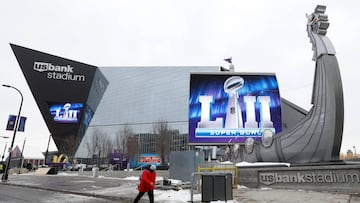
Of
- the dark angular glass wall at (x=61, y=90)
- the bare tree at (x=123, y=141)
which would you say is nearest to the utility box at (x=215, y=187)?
the bare tree at (x=123, y=141)

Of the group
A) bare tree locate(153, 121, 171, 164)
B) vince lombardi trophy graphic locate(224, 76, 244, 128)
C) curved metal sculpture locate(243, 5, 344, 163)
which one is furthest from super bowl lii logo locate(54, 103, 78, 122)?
curved metal sculpture locate(243, 5, 344, 163)

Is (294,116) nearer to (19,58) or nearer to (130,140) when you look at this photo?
(130,140)

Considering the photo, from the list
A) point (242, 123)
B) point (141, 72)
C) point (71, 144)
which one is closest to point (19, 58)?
point (71, 144)

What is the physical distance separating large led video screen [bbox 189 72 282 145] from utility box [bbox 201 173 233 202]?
37.1 m

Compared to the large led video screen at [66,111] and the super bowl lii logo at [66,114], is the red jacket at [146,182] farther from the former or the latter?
the super bowl lii logo at [66,114]

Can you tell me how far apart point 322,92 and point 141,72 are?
86785 millimetres

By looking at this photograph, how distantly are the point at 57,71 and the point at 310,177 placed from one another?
85201 mm

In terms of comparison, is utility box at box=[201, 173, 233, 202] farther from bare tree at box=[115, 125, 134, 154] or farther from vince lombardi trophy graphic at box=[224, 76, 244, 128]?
bare tree at box=[115, 125, 134, 154]

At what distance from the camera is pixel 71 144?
83562 millimetres

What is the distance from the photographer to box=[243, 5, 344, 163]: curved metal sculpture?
1717 cm

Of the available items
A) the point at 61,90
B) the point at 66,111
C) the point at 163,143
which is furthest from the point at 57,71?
the point at 163,143

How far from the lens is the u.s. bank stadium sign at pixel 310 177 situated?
13.6 meters

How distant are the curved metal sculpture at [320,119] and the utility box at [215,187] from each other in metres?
8.06

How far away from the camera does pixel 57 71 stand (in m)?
88.9
